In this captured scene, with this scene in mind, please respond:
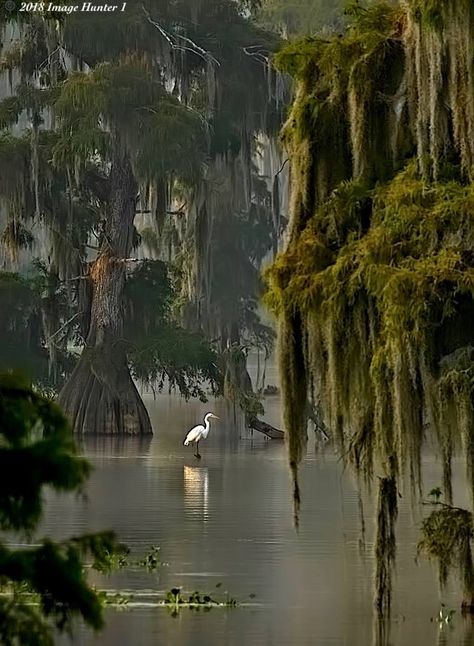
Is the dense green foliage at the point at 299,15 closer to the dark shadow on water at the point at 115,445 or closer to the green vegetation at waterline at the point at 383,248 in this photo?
the dark shadow on water at the point at 115,445

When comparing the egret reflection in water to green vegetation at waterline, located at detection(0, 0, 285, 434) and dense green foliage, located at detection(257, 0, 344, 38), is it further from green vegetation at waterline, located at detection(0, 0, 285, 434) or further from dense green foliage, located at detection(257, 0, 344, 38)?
dense green foliage, located at detection(257, 0, 344, 38)

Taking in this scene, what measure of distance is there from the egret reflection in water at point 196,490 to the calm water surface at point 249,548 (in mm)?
20

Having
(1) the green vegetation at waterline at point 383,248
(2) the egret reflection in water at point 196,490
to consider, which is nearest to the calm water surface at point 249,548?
(2) the egret reflection in water at point 196,490

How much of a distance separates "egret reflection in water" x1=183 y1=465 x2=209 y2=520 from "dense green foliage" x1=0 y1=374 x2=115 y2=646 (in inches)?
611

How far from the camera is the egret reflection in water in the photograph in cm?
2139

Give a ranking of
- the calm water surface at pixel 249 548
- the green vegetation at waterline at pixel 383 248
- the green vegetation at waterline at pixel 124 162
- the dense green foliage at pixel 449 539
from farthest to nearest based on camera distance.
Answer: the green vegetation at waterline at pixel 124 162 < the calm water surface at pixel 249 548 < the dense green foliage at pixel 449 539 < the green vegetation at waterline at pixel 383 248

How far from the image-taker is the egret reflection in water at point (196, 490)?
2139cm

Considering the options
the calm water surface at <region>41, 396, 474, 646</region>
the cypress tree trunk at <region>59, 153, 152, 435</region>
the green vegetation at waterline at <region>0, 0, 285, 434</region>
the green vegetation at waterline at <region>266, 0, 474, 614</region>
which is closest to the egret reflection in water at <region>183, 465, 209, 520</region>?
the calm water surface at <region>41, 396, 474, 646</region>

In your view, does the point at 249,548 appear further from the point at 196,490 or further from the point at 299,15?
the point at 299,15

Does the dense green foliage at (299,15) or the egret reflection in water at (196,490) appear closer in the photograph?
the egret reflection in water at (196,490)

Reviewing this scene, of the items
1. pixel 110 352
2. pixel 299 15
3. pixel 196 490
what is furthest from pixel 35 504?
pixel 299 15

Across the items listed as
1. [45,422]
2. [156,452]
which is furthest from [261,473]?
[45,422]

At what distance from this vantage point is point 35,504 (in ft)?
15.8

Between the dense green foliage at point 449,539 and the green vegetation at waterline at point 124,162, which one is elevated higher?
the green vegetation at waterline at point 124,162
